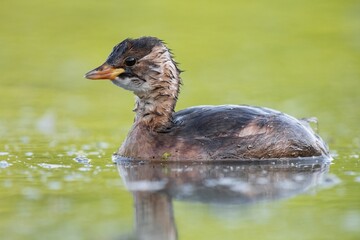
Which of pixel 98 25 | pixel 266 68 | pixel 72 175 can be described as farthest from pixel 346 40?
pixel 72 175

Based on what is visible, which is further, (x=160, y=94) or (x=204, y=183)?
(x=160, y=94)

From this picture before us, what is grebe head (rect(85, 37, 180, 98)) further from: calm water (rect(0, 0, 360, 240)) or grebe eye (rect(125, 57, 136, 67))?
calm water (rect(0, 0, 360, 240))

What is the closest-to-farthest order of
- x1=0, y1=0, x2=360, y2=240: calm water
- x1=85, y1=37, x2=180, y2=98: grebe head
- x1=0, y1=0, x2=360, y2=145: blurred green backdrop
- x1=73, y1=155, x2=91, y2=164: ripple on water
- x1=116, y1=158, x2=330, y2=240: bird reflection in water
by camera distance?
x1=0, y1=0, x2=360, y2=240: calm water → x1=116, y1=158, x2=330, y2=240: bird reflection in water → x1=73, y1=155, x2=91, y2=164: ripple on water → x1=85, y1=37, x2=180, y2=98: grebe head → x1=0, y1=0, x2=360, y2=145: blurred green backdrop

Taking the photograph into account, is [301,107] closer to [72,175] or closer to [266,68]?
[266,68]

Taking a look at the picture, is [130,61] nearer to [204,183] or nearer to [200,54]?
[204,183]

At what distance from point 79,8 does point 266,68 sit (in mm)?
7480

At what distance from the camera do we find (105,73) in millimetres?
12250

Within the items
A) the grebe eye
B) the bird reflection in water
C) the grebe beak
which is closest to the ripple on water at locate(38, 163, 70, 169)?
the bird reflection in water

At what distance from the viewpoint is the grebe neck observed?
12.6 meters

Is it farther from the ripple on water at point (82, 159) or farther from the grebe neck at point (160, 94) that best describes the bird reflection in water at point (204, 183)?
the grebe neck at point (160, 94)

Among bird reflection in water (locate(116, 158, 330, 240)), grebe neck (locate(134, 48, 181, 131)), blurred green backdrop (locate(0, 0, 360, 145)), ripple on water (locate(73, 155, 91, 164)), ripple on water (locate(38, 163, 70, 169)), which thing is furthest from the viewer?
blurred green backdrop (locate(0, 0, 360, 145))

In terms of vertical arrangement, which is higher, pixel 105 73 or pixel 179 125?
pixel 105 73

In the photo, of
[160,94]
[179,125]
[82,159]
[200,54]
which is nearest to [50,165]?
[82,159]

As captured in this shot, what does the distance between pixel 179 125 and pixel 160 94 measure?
578 mm
